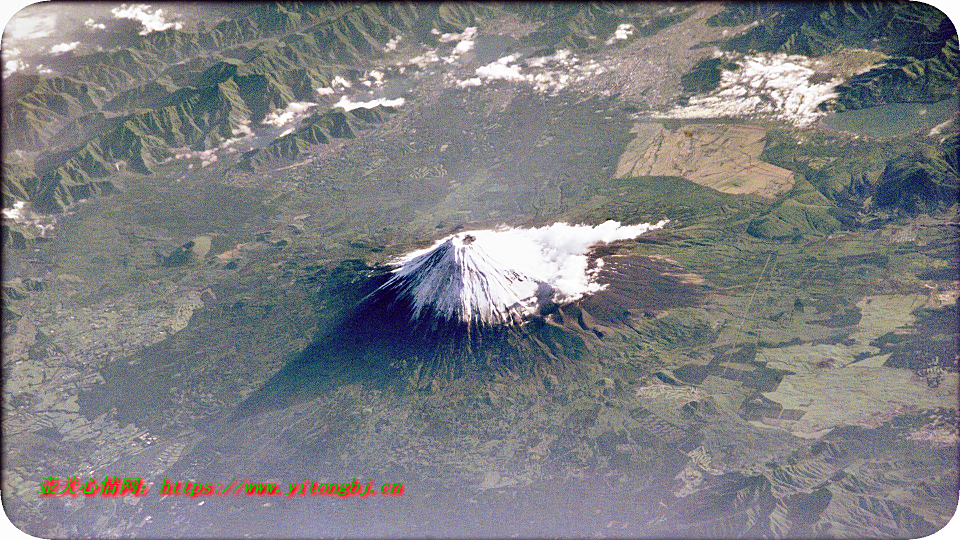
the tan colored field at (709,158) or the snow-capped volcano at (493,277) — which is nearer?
the snow-capped volcano at (493,277)

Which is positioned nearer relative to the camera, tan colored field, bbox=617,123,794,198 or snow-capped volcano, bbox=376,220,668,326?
snow-capped volcano, bbox=376,220,668,326

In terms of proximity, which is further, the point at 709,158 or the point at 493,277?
the point at 709,158

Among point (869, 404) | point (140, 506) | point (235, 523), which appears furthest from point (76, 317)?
point (869, 404)

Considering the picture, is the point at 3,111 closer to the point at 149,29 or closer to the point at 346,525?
the point at 149,29
